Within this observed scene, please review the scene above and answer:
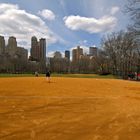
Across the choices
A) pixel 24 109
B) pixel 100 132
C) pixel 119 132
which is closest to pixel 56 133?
pixel 100 132

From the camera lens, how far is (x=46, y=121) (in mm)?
10047

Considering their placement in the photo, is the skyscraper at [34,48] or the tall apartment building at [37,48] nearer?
the tall apartment building at [37,48]

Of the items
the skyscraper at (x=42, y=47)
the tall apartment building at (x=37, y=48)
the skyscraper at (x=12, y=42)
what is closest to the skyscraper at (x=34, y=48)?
the tall apartment building at (x=37, y=48)

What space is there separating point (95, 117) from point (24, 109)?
325cm

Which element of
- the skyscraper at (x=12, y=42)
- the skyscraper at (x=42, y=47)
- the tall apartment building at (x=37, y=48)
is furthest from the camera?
the skyscraper at (x=42, y=47)

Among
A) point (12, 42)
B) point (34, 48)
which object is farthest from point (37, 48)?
point (12, 42)

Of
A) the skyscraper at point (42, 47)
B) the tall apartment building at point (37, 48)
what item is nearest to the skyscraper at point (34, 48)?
the tall apartment building at point (37, 48)

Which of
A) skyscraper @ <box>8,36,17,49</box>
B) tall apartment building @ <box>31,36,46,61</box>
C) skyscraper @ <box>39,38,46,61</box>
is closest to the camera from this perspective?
skyscraper @ <box>8,36,17,49</box>

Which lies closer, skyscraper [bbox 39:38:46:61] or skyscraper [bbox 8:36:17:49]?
skyscraper [bbox 8:36:17:49]

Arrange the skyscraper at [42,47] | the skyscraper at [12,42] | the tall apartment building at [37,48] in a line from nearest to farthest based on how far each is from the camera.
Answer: the skyscraper at [12,42]
the tall apartment building at [37,48]
the skyscraper at [42,47]

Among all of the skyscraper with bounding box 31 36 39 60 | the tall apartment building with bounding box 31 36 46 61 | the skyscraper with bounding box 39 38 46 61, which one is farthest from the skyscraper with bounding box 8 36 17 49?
the skyscraper with bounding box 39 38 46 61

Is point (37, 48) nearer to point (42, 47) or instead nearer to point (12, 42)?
point (42, 47)

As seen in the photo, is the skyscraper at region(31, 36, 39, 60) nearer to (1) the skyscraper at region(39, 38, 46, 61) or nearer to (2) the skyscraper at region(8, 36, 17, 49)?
(1) the skyscraper at region(39, 38, 46, 61)

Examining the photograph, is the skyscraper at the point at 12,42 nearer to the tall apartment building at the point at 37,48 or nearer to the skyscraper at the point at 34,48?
the skyscraper at the point at 34,48
